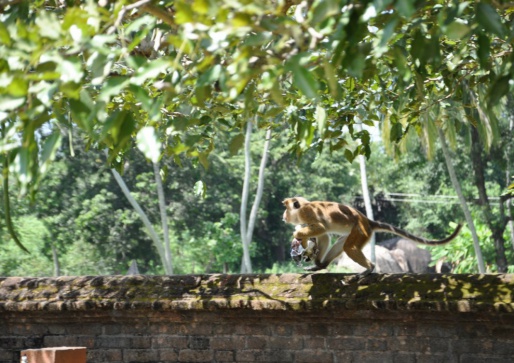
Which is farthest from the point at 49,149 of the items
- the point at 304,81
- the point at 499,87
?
the point at 499,87

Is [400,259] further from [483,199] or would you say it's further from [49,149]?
[49,149]

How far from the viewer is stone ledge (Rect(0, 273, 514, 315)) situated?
750cm

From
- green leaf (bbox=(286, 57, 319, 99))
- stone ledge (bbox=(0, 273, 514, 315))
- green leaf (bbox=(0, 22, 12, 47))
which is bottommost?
stone ledge (bbox=(0, 273, 514, 315))

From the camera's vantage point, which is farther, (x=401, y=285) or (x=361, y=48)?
(x=401, y=285)

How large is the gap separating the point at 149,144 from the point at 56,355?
1.72 meters

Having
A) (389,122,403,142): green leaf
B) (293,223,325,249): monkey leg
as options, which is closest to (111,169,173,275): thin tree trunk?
(293,223,325,249): monkey leg

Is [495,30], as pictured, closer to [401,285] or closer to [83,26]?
[83,26]

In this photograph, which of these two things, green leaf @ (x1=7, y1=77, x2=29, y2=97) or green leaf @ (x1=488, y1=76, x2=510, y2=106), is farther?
green leaf @ (x1=488, y1=76, x2=510, y2=106)

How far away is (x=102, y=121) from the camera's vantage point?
4.63 metres

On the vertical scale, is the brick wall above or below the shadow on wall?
below

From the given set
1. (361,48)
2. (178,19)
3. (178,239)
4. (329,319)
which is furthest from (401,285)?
(178,239)

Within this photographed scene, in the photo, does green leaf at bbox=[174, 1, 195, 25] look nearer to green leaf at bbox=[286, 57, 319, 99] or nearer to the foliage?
green leaf at bbox=[286, 57, 319, 99]

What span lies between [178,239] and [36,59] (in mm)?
35348

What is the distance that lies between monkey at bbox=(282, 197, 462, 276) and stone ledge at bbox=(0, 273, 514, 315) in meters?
0.63
